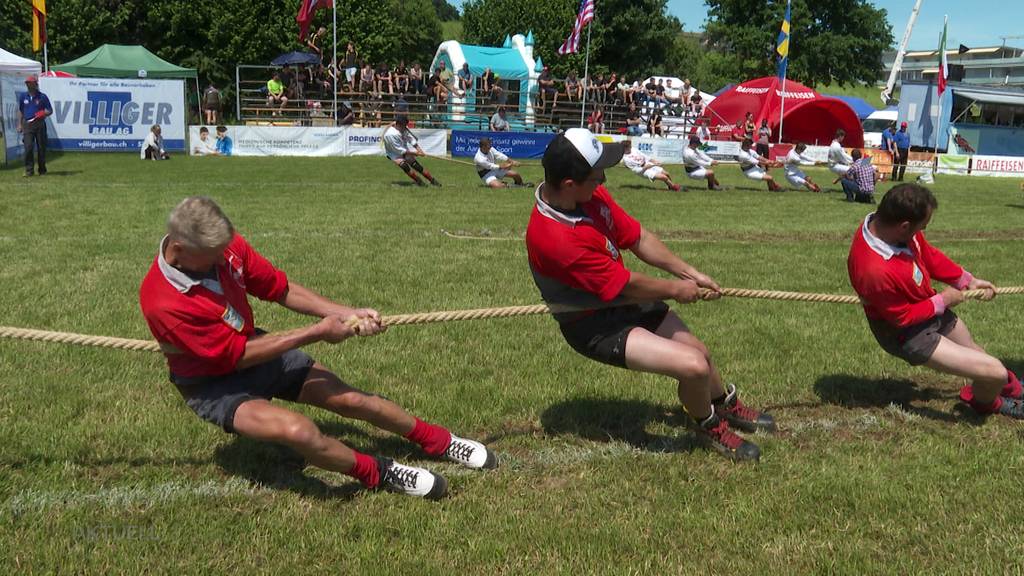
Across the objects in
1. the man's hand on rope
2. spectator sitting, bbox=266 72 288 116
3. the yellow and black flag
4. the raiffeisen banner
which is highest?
the yellow and black flag

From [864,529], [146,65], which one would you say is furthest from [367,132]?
[864,529]

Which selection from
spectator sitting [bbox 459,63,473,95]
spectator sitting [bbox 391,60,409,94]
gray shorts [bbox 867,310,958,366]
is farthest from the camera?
spectator sitting [bbox 459,63,473,95]

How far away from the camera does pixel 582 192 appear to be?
3.97 metres

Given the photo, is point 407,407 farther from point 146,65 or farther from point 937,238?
point 146,65

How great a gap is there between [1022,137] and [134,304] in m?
42.2

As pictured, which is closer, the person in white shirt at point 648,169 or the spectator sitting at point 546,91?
the person in white shirt at point 648,169

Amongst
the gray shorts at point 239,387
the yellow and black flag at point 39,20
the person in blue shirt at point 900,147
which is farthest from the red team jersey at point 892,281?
the yellow and black flag at point 39,20

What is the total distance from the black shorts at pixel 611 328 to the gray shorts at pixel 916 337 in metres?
1.47

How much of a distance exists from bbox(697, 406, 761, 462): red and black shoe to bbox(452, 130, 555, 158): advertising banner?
23413 millimetres

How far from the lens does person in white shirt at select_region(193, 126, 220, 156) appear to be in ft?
81.5

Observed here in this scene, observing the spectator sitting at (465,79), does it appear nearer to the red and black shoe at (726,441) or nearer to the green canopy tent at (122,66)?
the green canopy tent at (122,66)

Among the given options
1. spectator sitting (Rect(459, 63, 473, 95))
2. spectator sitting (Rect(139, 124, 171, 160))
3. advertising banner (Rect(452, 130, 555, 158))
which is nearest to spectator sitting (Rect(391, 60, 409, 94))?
spectator sitting (Rect(459, 63, 473, 95))

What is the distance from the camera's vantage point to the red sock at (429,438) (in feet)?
13.9

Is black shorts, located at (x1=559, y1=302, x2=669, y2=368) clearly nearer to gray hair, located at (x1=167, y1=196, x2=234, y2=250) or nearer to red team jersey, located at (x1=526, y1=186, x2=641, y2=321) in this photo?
red team jersey, located at (x1=526, y1=186, x2=641, y2=321)
